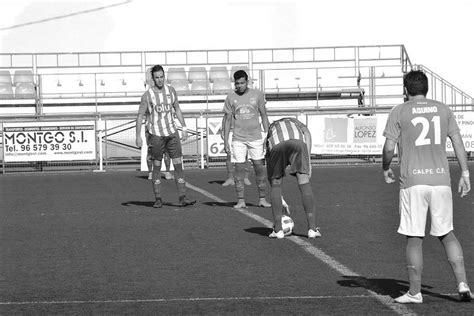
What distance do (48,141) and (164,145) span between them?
45.8ft

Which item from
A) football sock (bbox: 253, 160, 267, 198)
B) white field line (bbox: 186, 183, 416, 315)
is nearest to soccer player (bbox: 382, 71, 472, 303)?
white field line (bbox: 186, 183, 416, 315)

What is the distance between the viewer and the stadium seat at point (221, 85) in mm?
33781

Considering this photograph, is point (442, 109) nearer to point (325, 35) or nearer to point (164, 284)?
point (164, 284)

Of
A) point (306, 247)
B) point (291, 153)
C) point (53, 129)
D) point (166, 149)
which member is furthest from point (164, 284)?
point (53, 129)

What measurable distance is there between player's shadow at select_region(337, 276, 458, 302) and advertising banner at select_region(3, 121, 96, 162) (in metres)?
20.6

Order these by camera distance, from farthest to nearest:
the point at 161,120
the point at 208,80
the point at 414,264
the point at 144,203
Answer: the point at 208,80 < the point at 144,203 < the point at 161,120 < the point at 414,264

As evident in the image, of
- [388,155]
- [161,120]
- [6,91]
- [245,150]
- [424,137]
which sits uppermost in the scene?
[6,91]

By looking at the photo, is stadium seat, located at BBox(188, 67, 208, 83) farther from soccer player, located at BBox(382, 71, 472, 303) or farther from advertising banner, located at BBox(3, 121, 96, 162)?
soccer player, located at BBox(382, 71, 472, 303)

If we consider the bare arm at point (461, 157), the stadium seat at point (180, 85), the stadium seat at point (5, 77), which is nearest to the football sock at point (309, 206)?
the bare arm at point (461, 157)

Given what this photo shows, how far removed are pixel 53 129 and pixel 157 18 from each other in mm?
10898

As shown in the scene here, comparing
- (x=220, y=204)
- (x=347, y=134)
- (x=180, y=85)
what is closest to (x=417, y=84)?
(x=220, y=204)

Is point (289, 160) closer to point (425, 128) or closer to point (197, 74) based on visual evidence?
point (425, 128)

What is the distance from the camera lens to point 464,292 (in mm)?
7055

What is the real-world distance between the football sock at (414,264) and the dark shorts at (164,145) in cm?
765
